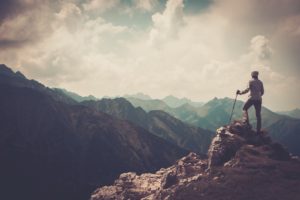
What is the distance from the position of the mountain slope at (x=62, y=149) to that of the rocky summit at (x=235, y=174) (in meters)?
61.9

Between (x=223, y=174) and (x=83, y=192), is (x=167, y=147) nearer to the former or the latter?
(x=83, y=192)

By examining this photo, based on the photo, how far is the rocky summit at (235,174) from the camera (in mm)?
17844

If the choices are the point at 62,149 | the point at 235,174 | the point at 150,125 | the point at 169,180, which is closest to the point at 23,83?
the point at 62,149

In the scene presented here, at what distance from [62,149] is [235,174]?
91789mm

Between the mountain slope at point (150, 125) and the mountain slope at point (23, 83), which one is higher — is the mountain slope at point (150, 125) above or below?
below

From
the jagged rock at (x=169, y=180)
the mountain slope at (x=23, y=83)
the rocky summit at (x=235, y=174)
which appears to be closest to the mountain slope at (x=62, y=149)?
the mountain slope at (x=23, y=83)

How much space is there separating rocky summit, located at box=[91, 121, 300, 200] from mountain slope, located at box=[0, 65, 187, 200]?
61.9 m

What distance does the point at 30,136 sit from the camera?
346 ft

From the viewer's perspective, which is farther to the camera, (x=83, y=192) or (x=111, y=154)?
(x=111, y=154)

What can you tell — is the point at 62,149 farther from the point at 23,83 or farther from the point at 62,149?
the point at 23,83

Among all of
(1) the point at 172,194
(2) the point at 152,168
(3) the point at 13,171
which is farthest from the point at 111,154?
(1) the point at 172,194

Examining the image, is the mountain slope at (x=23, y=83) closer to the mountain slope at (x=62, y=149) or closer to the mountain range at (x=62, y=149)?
the mountain range at (x=62, y=149)

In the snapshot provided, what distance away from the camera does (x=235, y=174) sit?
19.0 meters

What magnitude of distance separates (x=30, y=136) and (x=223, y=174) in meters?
94.9
